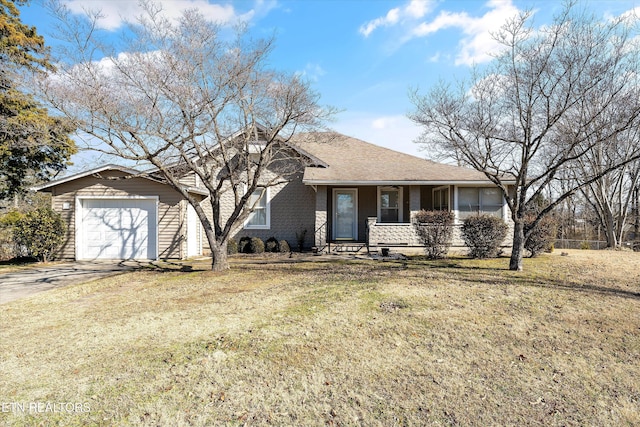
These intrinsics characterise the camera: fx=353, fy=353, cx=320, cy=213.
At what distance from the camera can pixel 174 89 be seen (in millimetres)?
8594

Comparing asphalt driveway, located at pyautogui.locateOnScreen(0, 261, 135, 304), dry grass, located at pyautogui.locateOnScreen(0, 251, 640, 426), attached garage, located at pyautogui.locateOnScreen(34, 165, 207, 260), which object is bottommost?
dry grass, located at pyautogui.locateOnScreen(0, 251, 640, 426)

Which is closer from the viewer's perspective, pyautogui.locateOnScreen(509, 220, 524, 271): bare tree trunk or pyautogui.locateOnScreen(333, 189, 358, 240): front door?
pyautogui.locateOnScreen(509, 220, 524, 271): bare tree trunk

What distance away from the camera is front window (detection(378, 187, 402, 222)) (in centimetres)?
1547

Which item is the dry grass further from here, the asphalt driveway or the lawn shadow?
the asphalt driveway

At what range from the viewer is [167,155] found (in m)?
9.78

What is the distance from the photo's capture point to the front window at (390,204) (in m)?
15.5

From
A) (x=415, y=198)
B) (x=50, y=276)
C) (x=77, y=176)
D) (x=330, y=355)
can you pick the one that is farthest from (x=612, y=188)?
(x=50, y=276)

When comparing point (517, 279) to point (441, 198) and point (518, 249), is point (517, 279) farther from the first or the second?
point (441, 198)

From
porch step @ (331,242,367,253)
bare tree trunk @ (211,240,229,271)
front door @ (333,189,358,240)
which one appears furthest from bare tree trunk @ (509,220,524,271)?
bare tree trunk @ (211,240,229,271)

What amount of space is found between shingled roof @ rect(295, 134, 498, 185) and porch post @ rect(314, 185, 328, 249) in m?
0.64

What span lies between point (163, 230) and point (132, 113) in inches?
211

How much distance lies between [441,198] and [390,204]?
2270 mm

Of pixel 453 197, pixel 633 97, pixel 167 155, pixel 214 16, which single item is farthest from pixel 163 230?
pixel 633 97

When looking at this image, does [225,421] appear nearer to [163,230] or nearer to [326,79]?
[326,79]
